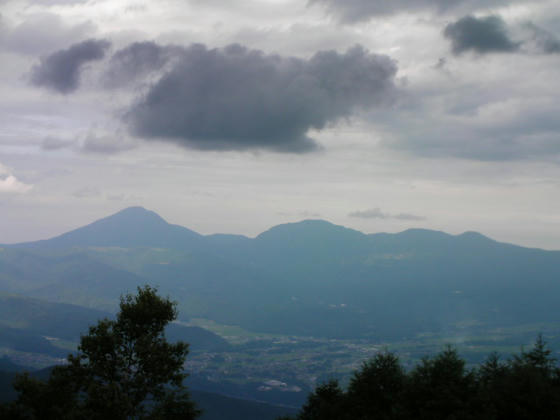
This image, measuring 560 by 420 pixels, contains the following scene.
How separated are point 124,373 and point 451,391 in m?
27.0

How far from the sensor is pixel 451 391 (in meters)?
40.8

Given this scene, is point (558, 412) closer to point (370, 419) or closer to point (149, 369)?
point (370, 419)

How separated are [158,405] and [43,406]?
10.3m

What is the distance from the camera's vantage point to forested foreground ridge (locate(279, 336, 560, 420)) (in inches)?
1491

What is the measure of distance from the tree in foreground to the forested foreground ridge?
1671 cm

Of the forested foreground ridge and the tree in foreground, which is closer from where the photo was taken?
the forested foreground ridge

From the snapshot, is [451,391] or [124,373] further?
[124,373]

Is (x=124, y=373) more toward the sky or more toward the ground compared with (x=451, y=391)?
more toward the sky

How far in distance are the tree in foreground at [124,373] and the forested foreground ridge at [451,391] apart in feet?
54.8

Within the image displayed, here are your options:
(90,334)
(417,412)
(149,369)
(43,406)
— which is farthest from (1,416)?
(417,412)

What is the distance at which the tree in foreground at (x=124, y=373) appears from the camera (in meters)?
41.2

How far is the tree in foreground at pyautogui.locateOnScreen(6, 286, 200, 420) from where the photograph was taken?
41188mm

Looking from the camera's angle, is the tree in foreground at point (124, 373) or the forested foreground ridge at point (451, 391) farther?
the tree in foreground at point (124, 373)

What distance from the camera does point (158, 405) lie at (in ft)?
136
